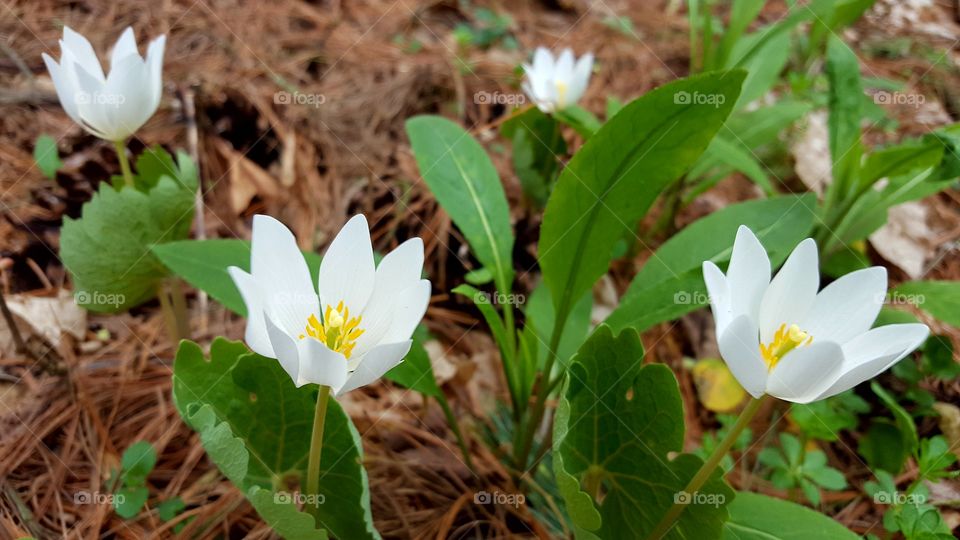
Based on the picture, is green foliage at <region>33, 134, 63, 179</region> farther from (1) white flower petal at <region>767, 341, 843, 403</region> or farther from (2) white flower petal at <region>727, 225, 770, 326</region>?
(1) white flower petal at <region>767, 341, 843, 403</region>

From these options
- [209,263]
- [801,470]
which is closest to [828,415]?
[801,470]

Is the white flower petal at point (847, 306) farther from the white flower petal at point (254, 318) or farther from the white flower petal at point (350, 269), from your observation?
the white flower petal at point (254, 318)

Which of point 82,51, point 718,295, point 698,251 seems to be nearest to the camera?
point 718,295

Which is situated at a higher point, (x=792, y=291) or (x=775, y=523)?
(x=792, y=291)

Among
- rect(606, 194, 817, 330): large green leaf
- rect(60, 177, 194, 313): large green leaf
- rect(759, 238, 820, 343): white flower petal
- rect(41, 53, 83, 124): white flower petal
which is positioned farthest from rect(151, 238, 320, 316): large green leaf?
rect(759, 238, 820, 343): white flower petal

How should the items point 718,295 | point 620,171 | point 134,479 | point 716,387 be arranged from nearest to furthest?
point 718,295 < point 620,171 < point 134,479 < point 716,387

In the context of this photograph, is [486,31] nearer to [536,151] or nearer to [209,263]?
[536,151]

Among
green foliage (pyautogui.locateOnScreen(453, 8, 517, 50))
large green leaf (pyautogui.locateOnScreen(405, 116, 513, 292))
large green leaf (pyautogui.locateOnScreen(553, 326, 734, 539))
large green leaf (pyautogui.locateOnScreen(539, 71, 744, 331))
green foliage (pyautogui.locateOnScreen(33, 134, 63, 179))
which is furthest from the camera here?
green foliage (pyautogui.locateOnScreen(453, 8, 517, 50))
